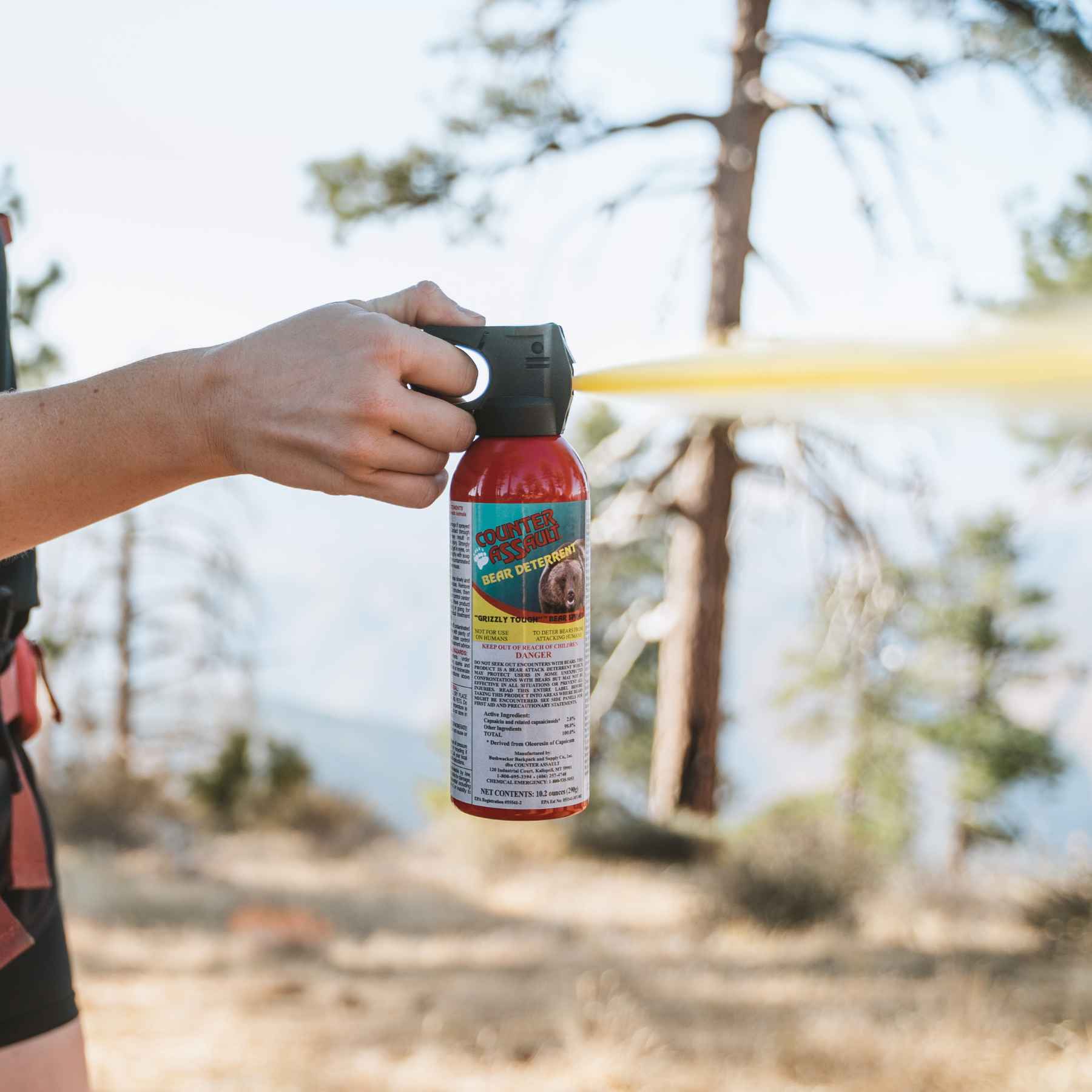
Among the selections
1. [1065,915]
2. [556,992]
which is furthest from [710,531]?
[556,992]

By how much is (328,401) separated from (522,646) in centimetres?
45

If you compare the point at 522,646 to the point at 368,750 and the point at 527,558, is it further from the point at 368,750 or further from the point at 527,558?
the point at 368,750

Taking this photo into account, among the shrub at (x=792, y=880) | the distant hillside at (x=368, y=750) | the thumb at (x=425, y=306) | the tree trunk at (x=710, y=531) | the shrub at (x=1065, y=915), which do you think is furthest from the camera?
the distant hillside at (x=368, y=750)

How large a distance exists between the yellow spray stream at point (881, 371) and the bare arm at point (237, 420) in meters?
0.42

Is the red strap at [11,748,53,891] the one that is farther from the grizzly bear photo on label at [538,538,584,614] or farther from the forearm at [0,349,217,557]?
the grizzly bear photo on label at [538,538,584,614]

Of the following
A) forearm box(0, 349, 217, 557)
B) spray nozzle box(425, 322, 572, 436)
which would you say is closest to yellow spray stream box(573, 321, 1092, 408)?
spray nozzle box(425, 322, 572, 436)

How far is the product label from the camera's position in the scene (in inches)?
56.4

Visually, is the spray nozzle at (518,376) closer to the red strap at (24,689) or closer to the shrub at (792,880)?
the red strap at (24,689)

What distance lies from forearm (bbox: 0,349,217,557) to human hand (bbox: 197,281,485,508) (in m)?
0.03

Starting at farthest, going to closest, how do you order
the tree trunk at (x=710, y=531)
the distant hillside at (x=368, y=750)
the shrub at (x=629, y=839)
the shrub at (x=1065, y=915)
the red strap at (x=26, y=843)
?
the distant hillside at (x=368, y=750), the shrub at (x=629, y=839), the tree trunk at (x=710, y=531), the shrub at (x=1065, y=915), the red strap at (x=26, y=843)

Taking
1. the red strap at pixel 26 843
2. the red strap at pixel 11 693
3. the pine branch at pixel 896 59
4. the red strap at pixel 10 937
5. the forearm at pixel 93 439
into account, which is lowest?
the red strap at pixel 10 937

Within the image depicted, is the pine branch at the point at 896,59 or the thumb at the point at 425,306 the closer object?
the thumb at the point at 425,306

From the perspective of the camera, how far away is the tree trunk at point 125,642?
1273 centimetres

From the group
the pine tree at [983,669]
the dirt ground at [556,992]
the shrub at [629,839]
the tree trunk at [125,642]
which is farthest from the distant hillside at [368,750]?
the dirt ground at [556,992]
